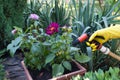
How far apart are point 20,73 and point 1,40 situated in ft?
2.05

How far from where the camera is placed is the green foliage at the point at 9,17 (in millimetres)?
3018

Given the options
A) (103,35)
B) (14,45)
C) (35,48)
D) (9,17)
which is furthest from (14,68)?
(103,35)

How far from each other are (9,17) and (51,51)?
1.37 meters

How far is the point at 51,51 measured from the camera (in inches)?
76.1

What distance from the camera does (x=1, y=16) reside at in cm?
300

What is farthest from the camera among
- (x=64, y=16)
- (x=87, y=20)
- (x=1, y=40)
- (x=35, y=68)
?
(x=64, y=16)

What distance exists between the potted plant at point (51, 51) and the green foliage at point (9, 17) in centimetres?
105

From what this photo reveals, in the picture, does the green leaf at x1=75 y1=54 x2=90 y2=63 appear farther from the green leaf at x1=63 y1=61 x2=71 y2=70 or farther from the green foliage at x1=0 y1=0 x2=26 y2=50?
the green foliage at x1=0 y1=0 x2=26 y2=50

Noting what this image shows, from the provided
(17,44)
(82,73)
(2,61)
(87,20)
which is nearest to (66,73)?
(82,73)

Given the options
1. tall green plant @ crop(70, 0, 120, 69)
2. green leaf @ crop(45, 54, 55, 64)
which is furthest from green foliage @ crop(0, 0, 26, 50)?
green leaf @ crop(45, 54, 55, 64)

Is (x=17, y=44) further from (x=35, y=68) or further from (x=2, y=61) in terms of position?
(x=2, y=61)

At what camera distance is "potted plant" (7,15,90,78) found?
1897 millimetres

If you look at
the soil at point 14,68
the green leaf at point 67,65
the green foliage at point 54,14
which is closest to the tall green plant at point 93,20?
the green foliage at point 54,14

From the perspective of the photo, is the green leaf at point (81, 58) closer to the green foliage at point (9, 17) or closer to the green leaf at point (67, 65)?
the green leaf at point (67, 65)
